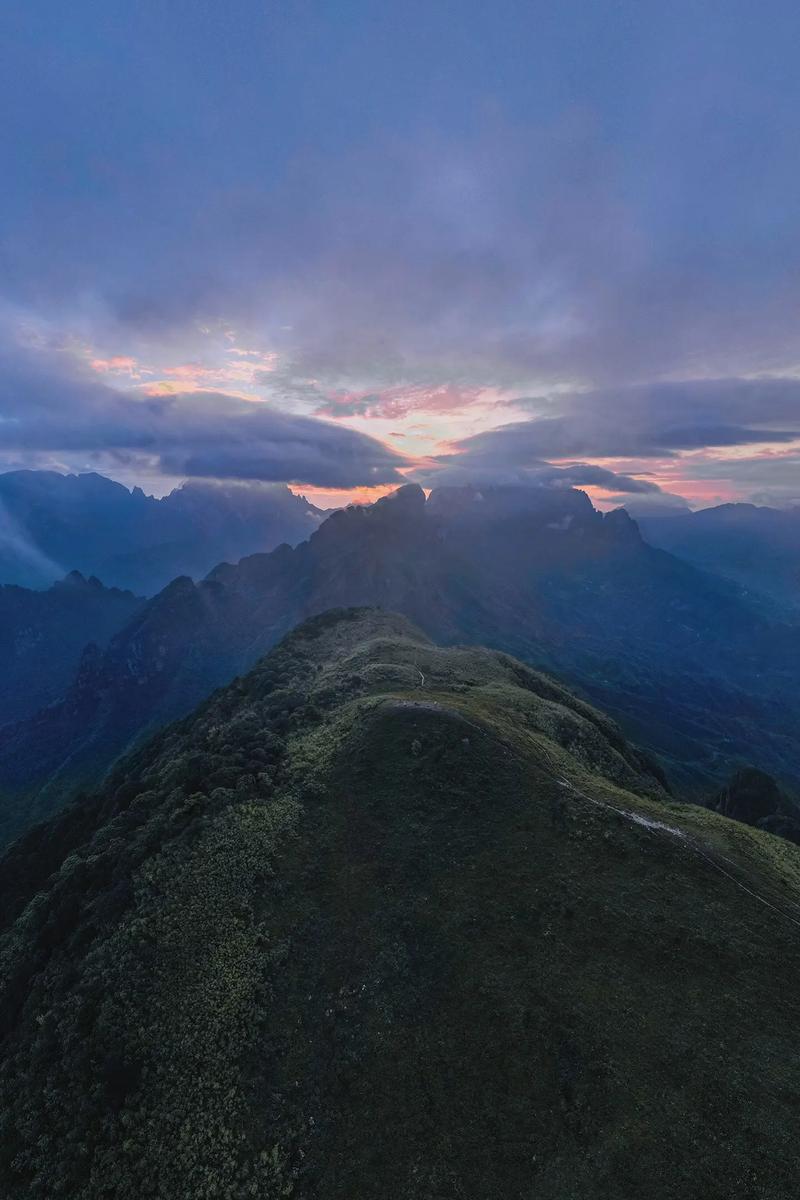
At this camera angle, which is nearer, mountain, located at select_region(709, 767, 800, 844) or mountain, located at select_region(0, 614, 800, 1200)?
mountain, located at select_region(0, 614, 800, 1200)

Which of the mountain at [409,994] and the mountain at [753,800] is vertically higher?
the mountain at [409,994]

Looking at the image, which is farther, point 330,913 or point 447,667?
point 447,667

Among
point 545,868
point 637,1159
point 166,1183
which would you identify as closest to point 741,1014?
point 637,1159

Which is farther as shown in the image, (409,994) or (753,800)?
(753,800)

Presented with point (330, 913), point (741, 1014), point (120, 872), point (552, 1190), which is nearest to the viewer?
point (552, 1190)

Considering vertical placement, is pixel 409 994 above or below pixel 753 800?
above

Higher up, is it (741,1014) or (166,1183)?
(741,1014)

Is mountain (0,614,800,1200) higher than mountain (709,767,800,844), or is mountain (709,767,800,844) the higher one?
mountain (0,614,800,1200)

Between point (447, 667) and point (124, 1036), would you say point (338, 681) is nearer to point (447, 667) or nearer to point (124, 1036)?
point (447, 667)
